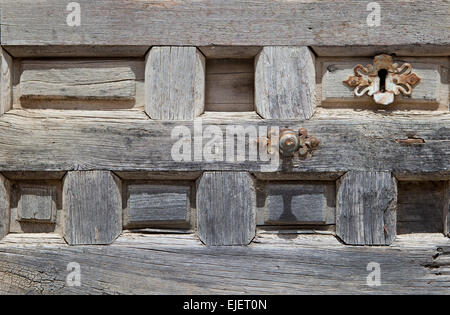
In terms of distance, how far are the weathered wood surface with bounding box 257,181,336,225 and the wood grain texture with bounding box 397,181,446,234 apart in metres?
0.25

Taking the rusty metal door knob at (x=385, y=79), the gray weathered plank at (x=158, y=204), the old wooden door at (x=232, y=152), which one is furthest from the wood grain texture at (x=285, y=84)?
the gray weathered plank at (x=158, y=204)

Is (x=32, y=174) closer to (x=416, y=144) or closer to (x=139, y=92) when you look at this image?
(x=139, y=92)

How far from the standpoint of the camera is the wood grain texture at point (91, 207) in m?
1.34

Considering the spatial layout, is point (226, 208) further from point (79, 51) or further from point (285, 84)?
point (79, 51)

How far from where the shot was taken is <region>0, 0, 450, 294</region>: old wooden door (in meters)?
1.33

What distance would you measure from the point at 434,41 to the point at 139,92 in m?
1.00

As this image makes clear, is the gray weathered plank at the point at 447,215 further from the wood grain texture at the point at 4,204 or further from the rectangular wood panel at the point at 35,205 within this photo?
the wood grain texture at the point at 4,204

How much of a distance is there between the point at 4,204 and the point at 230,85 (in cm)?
87

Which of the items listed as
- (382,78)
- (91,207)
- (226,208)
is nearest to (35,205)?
(91,207)

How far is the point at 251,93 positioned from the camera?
1409 millimetres

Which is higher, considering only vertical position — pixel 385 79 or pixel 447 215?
→ pixel 385 79

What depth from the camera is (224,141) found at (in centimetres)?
134

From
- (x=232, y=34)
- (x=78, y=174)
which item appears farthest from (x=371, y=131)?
(x=78, y=174)

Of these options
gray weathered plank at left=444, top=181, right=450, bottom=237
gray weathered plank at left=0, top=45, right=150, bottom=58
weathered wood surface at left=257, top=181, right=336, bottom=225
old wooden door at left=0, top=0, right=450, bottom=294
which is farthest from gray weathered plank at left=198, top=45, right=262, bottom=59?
gray weathered plank at left=444, top=181, right=450, bottom=237
